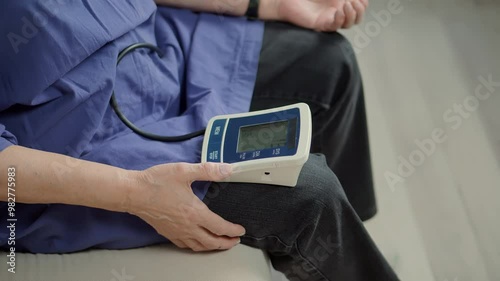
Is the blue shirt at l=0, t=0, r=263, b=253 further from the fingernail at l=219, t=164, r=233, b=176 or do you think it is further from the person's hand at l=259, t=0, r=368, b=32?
the person's hand at l=259, t=0, r=368, b=32

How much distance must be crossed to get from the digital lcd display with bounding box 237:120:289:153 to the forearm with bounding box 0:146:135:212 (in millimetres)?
164

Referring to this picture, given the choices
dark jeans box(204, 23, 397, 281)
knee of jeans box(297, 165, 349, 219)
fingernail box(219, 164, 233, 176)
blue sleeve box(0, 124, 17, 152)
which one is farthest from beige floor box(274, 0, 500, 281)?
blue sleeve box(0, 124, 17, 152)

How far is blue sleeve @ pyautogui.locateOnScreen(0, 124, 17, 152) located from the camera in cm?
70

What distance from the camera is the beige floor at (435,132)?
1271 mm

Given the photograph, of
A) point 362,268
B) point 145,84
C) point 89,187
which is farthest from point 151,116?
point 362,268

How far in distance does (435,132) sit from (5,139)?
1.12m

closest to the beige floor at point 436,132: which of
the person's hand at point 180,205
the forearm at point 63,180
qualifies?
the person's hand at point 180,205

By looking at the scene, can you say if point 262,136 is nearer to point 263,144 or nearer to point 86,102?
point 263,144

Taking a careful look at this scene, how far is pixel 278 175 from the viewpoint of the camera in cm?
75

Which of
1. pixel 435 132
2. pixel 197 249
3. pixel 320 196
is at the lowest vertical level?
pixel 435 132

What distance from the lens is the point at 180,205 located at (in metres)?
0.75

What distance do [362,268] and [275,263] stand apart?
0.13m

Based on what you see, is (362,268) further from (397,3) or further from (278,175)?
(397,3)

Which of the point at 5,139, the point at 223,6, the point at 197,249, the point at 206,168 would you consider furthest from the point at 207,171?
the point at 223,6
